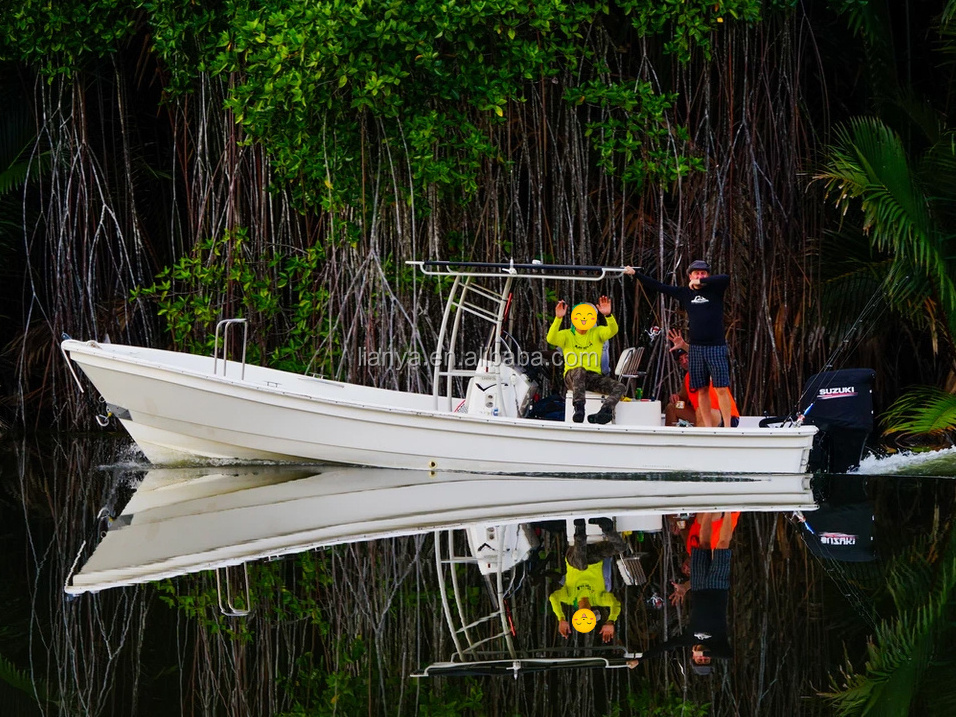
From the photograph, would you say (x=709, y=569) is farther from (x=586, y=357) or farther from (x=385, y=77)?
(x=385, y=77)

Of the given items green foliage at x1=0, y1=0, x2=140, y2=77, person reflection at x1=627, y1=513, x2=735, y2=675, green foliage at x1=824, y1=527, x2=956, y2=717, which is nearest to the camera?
green foliage at x1=824, y1=527, x2=956, y2=717

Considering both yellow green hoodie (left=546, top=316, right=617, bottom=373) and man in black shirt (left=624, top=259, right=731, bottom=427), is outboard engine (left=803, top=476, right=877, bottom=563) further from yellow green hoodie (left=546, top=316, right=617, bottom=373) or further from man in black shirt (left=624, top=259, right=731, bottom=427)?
yellow green hoodie (left=546, top=316, right=617, bottom=373)

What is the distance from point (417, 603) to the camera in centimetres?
625

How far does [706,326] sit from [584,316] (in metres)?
0.89

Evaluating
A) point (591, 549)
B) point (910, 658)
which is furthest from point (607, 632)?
point (591, 549)

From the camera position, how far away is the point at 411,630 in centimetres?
581

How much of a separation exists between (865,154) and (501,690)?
7.53 metres

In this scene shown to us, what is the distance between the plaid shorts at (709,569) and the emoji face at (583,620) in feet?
2.30

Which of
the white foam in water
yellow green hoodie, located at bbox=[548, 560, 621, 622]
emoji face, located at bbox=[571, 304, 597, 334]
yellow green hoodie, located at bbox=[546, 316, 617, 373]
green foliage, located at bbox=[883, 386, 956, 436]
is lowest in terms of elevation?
the white foam in water

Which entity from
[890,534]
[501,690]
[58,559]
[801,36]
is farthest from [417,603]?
[801,36]

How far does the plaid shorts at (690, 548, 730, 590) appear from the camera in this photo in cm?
645

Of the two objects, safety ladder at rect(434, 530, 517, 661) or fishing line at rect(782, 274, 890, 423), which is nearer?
safety ladder at rect(434, 530, 517, 661)

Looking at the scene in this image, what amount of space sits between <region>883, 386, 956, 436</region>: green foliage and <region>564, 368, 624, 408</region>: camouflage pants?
105 inches

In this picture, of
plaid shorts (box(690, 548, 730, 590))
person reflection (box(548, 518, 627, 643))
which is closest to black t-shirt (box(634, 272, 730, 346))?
person reflection (box(548, 518, 627, 643))
